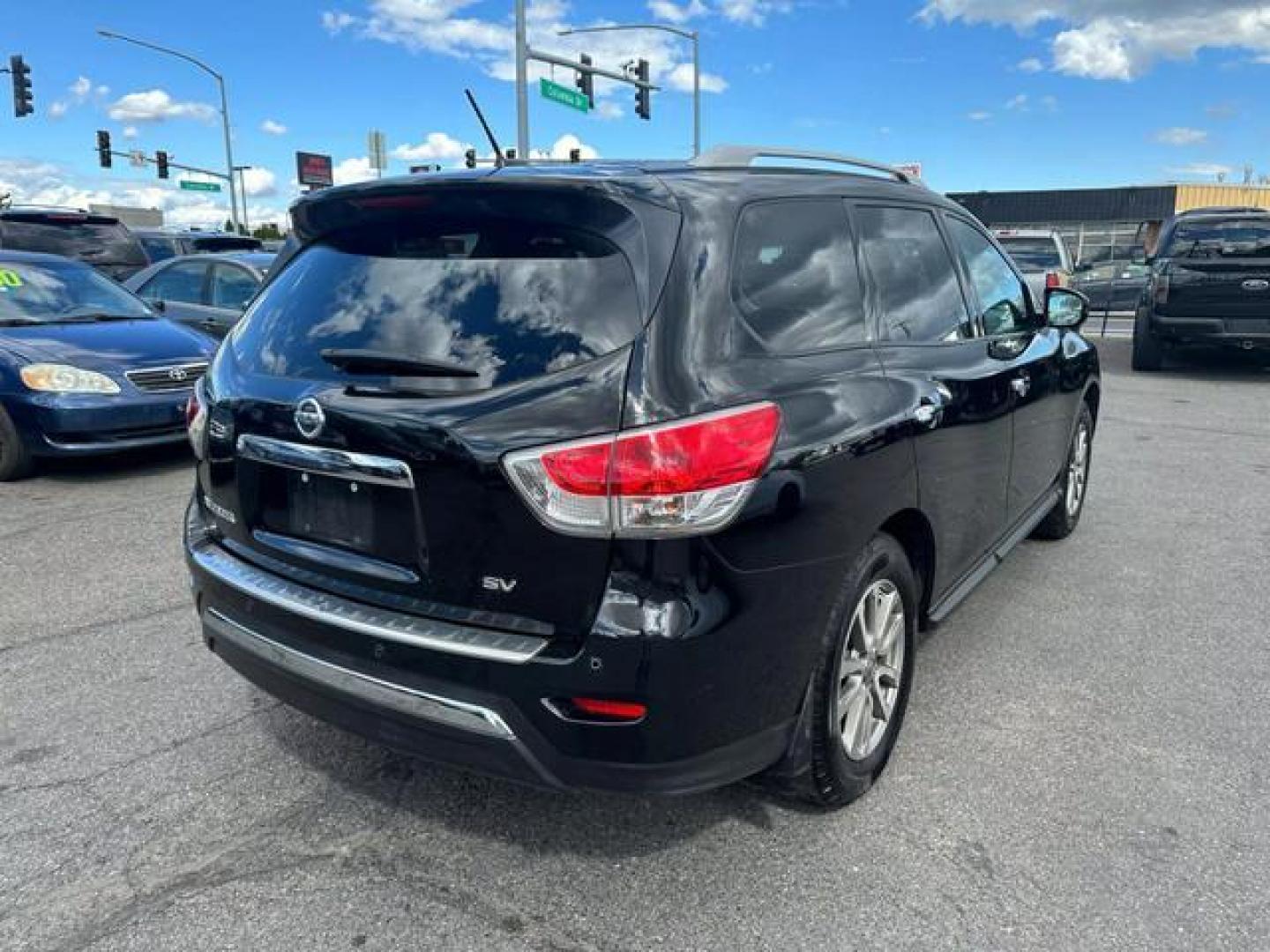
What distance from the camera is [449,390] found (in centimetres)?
228

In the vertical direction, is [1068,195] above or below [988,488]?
above

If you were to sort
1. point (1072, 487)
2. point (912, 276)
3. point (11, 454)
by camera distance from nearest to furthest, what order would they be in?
1. point (912, 276)
2. point (1072, 487)
3. point (11, 454)

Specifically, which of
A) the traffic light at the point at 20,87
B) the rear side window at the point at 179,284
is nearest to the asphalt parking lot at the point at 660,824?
the rear side window at the point at 179,284

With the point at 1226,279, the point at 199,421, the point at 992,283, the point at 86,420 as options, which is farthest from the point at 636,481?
the point at 1226,279

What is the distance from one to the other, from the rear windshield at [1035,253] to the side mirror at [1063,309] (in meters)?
10.7

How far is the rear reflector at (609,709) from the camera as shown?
83.5 inches

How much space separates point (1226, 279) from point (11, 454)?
12089 mm

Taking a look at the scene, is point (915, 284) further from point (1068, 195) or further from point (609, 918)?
point (1068, 195)

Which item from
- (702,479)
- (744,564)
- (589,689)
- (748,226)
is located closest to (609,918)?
(589,689)

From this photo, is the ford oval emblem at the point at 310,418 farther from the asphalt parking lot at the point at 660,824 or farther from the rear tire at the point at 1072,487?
the rear tire at the point at 1072,487

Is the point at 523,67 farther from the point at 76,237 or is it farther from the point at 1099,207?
the point at 1099,207

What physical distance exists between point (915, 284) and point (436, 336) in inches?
70.0

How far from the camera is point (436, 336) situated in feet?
7.84

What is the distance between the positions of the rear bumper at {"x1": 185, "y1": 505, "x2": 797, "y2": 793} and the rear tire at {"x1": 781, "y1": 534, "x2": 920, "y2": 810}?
177 millimetres
